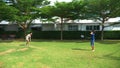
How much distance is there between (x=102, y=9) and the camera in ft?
125

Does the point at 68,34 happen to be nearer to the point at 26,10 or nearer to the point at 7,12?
the point at 26,10

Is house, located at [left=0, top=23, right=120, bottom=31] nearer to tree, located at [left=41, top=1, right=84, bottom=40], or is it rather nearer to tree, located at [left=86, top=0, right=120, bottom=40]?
tree, located at [left=41, top=1, right=84, bottom=40]

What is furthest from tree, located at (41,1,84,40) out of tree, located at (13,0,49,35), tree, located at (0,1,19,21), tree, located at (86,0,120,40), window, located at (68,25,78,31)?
window, located at (68,25,78,31)

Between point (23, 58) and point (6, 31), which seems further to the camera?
point (6, 31)

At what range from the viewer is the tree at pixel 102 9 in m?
Answer: 37.1

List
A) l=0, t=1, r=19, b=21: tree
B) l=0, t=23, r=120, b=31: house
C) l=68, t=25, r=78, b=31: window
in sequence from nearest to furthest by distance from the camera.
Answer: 1. l=0, t=1, r=19, b=21: tree
2. l=0, t=23, r=120, b=31: house
3. l=68, t=25, r=78, b=31: window

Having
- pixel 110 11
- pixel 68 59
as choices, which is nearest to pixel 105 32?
pixel 110 11

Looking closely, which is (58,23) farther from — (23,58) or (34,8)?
(23,58)

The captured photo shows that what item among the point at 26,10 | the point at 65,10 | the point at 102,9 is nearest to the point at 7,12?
the point at 26,10

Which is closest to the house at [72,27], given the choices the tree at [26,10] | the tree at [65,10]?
the tree at [26,10]

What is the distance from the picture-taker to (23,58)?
18016 mm

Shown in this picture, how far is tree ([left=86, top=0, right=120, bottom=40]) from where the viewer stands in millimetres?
37062

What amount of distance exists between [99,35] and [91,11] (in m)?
6.53

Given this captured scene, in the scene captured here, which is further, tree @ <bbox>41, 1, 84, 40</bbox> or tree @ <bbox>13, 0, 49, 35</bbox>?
tree @ <bbox>13, 0, 49, 35</bbox>
